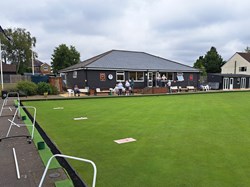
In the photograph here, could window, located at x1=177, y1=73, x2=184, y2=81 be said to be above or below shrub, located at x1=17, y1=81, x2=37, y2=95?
above

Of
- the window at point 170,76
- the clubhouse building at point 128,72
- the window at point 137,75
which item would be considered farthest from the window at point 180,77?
the window at point 137,75

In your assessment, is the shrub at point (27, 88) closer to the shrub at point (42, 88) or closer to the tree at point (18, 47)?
the shrub at point (42, 88)

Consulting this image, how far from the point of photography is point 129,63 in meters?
21.7

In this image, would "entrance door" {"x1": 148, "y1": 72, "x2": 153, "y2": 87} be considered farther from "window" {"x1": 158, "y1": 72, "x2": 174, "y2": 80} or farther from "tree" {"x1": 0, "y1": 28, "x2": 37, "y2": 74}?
"tree" {"x1": 0, "y1": 28, "x2": 37, "y2": 74}

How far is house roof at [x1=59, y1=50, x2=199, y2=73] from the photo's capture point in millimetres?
19703

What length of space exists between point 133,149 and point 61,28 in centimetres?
2037

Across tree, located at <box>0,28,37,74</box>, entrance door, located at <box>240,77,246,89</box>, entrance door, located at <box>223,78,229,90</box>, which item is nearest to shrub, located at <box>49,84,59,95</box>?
entrance door, located at <box>223,78,229,90</box>

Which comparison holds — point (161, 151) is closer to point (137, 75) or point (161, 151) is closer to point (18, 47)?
point (137, 75)

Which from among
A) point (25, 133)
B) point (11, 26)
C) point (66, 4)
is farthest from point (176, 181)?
point (11, 26)

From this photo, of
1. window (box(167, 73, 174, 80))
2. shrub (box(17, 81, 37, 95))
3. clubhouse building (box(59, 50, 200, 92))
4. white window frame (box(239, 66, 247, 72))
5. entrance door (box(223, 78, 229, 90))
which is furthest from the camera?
white window frame (box(239, 66, 247, 72))

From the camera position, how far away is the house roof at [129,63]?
64.6 feet

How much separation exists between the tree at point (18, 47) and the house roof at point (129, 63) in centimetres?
2576

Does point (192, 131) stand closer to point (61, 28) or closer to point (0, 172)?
point (0, 172)

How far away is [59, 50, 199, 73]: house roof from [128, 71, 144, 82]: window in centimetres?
61
